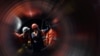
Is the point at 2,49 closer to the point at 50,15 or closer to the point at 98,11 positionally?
the point at 50,15

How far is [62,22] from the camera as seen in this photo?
1.83 feet

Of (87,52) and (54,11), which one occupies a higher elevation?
(54,11)

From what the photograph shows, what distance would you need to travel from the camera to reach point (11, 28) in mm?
556

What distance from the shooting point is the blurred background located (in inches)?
21.9

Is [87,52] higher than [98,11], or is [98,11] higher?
[98,11]

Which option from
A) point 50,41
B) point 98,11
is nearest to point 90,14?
point 98,11

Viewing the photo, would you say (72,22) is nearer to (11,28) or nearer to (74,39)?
(74,39)

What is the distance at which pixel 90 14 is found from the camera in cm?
Result: 58

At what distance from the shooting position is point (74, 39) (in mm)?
568

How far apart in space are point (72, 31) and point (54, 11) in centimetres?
7

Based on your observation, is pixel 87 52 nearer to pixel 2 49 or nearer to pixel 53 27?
pixel 53 27

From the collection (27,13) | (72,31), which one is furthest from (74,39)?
(27,13)

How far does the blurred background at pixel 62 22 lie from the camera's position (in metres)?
0.56

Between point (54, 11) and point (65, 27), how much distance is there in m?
0.05
